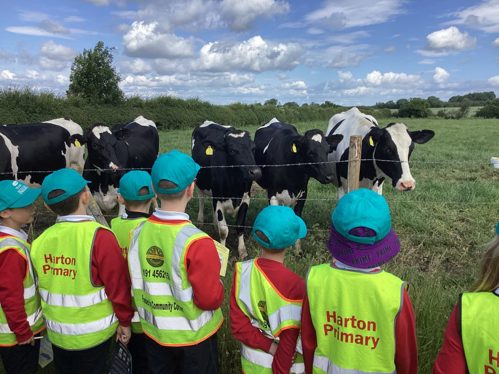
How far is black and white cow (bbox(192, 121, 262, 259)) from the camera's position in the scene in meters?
6.02

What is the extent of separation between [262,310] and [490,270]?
102 cm

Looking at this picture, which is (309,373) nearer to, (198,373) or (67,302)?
(198,373)

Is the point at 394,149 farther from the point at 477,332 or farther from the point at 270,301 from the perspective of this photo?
the point at 477,332

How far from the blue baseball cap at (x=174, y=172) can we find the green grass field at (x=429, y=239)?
4.72ft

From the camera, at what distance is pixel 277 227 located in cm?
205

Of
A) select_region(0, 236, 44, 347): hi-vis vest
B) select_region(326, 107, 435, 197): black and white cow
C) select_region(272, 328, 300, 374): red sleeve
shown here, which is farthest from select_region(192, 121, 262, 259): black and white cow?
select_region(272, 328, 300, 374): red sleeve

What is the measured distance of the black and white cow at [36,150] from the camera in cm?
703

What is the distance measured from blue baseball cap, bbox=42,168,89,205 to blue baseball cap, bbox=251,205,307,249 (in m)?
1.11

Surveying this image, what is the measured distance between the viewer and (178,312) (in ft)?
7.46

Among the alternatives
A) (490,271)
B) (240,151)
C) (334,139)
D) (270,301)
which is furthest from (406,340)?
(334,139)

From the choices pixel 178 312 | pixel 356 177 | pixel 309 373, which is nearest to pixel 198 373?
pixel 178 312

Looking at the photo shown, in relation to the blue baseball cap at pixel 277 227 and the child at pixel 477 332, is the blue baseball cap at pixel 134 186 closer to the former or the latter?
the blue baseball cap at pixel 277 227

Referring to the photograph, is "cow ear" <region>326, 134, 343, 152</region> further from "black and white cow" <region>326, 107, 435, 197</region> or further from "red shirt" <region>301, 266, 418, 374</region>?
"red shirt" <region>301, 266, 418, 374</region>

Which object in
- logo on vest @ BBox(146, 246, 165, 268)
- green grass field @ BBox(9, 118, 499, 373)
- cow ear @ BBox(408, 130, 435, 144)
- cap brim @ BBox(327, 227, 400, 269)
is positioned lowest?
green grass field @ BBox(9, 118, 499, 373)
